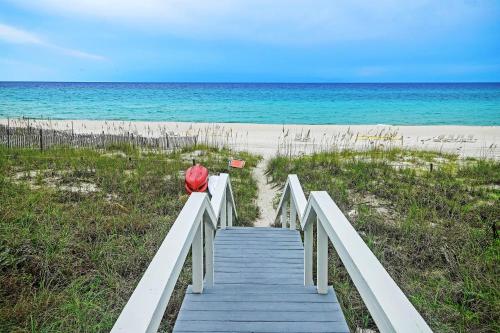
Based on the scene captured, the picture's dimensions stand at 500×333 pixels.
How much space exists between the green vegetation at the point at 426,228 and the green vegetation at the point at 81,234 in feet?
5.09

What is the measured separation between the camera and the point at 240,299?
10.0ft

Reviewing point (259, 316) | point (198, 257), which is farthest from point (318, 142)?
point (259, 316)

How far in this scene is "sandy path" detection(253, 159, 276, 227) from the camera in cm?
695

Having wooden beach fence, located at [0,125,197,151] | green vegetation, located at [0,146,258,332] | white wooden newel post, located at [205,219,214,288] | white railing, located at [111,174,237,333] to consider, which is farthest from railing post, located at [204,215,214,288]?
wooden beach fence, located at [0,125,197,151]

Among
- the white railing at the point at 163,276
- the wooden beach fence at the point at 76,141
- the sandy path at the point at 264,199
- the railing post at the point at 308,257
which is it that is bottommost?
the sandy path at the point at 264,199

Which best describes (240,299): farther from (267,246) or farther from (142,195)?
(142,195)

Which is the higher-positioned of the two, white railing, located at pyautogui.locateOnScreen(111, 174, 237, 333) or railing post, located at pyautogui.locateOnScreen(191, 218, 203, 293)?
white railing, located at pyautogui.locateOnScreen(111, 174, 237, 333)

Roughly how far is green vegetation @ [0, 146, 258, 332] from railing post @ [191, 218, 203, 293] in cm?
39

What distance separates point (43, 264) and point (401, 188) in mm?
6049

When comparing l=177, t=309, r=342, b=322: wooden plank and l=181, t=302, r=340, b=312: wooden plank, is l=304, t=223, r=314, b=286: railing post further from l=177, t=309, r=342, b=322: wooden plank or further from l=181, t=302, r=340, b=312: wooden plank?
l=177, t=309, r=342, b=322: wooden plank

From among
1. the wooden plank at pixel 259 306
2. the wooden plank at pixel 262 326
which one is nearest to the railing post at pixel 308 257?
the wooden plank at pixel 259 306

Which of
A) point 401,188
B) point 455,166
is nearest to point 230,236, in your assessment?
point 401,188

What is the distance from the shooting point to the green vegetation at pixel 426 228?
3436mm

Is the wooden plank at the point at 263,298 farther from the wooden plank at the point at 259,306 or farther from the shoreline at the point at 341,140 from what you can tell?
the shoreline at the point at 341,140
